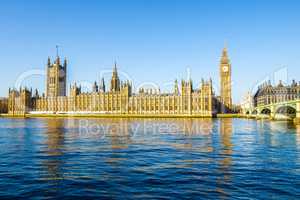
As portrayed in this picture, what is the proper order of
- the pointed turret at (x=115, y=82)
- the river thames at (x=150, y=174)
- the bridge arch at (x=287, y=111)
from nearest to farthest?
the river thames at (x=150, y=174)
the bridge arch at (x=287, y=111)
the pointed turret at (x=115, y=82)

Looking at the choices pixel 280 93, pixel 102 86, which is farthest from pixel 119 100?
pixel 280 93

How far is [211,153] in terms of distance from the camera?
2322 cm

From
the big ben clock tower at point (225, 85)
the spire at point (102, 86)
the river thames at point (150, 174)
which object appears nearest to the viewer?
the river thames at point (150, 174)

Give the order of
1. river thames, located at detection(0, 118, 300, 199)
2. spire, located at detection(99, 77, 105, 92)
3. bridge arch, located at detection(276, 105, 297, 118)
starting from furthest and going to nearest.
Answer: spire, located at detection(99, 77, 105, 92)
bridge arch, located at detection(276, 105, 297, 118)
river thames, located at detection(0, 118, 300, 199)

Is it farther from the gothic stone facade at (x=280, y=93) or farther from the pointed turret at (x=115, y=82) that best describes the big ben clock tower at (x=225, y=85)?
the pointed turret at (x=115, y=82)

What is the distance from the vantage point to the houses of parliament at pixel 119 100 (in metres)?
149

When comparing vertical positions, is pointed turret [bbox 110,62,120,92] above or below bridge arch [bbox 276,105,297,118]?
above

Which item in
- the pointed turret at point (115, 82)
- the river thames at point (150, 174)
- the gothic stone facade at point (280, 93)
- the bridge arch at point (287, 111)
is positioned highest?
the pointed turret at point (115, 82)

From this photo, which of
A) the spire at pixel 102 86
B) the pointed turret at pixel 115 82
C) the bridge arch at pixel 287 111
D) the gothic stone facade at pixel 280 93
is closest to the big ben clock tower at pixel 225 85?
the gothic stone facade at pixel 280 93

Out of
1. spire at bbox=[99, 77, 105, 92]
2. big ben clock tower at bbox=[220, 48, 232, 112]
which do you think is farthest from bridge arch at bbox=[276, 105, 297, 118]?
spire at bbox=[99, 77, 105, 92]

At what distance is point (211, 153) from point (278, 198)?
455 inches

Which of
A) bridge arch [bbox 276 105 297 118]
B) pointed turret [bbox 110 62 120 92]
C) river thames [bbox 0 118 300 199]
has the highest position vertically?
pointed turret [bbox 110 62 120 92]

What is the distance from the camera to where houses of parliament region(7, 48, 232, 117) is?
149m

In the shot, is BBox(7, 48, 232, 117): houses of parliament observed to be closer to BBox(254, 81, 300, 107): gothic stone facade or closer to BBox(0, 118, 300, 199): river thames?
BBox(254, 81, 300, 107): gothic stone facade
